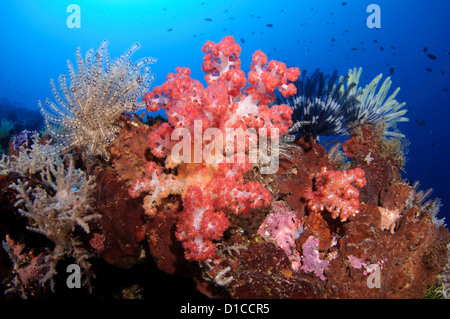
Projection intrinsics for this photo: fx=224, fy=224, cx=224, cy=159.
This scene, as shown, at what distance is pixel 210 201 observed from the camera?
2.50 m

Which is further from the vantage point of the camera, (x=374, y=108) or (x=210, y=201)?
(x=374, y=108)

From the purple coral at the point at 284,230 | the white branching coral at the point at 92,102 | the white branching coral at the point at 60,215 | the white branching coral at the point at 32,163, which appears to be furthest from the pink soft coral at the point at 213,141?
the white branching coral at the point at 32,163

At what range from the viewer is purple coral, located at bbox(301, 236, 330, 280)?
9.48 ft

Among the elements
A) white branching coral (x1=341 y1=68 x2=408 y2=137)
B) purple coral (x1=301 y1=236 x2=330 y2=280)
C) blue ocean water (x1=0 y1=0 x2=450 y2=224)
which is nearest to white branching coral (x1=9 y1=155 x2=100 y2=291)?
purple coral (x1=301 y1=236 x2=330 y2=280)

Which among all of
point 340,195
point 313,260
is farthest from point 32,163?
point 340,195

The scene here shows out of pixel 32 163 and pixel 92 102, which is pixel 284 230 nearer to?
pixel 92 102

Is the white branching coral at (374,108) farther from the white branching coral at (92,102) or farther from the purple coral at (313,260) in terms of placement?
the white branching coral at (92,102)

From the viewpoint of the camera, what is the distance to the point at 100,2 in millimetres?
105688

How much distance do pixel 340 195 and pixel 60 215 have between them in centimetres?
375

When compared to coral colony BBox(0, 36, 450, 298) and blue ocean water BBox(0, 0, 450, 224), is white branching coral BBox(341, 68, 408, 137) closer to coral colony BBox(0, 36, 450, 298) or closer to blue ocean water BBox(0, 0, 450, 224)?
coral colony BBox(0, 36, 450, 298)

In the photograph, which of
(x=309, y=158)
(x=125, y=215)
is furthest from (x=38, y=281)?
(x=309, y=158)

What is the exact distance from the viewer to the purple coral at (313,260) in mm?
2891
